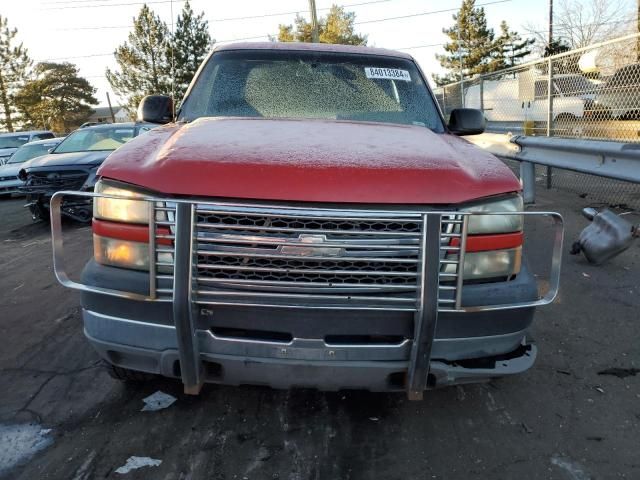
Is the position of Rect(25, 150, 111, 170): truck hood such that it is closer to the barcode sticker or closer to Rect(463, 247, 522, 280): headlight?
the barcode sticker

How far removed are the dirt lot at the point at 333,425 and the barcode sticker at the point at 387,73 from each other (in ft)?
6.96

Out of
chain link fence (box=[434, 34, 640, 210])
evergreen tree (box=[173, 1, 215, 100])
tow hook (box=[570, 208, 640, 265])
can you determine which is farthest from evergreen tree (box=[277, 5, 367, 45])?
tow hook (box=[570, 208, 640, 265])

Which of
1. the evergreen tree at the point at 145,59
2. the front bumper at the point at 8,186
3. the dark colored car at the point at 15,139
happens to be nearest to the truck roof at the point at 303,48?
the front bumper at the point at 8,186

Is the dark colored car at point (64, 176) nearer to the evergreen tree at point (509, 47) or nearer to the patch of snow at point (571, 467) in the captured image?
the patch of snow at point (571, 467)

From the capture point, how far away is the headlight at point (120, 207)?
7.54 feet

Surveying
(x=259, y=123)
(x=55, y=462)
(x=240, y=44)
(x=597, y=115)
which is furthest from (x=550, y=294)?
(x=597, y=115)

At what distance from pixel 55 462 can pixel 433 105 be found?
3.18 metres

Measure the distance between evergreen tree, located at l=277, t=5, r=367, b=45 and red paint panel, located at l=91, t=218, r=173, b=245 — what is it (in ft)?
158

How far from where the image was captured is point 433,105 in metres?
3.95

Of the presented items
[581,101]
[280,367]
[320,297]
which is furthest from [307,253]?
[581,101]

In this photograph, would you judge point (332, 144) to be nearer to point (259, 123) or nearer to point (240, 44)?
point (259, 123)

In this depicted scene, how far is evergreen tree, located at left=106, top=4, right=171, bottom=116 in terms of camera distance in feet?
116

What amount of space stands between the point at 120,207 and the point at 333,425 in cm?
151

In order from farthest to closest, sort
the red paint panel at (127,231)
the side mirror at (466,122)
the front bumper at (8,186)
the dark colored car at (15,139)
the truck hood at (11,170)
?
the dark colored car at (15,139) → the truck hood at (11,170) → the front bumper at (8,186) → the side mirror at (466,122) → the red paint panel at (127,231)
